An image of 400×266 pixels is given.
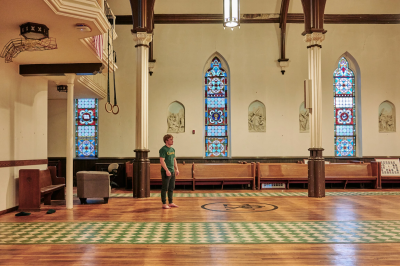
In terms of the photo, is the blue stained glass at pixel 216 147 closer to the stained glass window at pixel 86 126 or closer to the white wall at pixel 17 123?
the stained glass window at pixel 86 126

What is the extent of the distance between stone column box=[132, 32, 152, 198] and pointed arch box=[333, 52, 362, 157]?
8692mm

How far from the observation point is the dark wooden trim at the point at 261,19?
14617 mm

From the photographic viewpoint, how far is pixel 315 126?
10281 mm

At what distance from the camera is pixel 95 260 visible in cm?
421

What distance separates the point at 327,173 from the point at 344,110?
11.7 feet

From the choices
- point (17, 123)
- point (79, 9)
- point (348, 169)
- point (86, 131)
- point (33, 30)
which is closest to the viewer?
point (79, 9)

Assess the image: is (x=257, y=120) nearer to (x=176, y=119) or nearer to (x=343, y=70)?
(x=176, y=119)

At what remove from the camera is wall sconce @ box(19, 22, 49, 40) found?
5.82m

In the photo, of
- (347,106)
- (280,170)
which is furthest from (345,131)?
(280,170)

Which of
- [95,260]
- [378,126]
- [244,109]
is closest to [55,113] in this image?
[244,109]

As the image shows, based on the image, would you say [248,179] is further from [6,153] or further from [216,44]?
[6,153]

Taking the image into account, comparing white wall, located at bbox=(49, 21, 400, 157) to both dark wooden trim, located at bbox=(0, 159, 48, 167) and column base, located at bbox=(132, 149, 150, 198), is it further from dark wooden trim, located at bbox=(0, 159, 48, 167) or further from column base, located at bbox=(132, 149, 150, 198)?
dark wooden trim, located at bbox=(0, 159, 48, 167)

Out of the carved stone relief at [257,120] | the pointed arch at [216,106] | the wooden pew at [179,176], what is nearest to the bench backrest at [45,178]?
the wooden pew at [179,176]

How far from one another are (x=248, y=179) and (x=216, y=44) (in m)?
5.78
